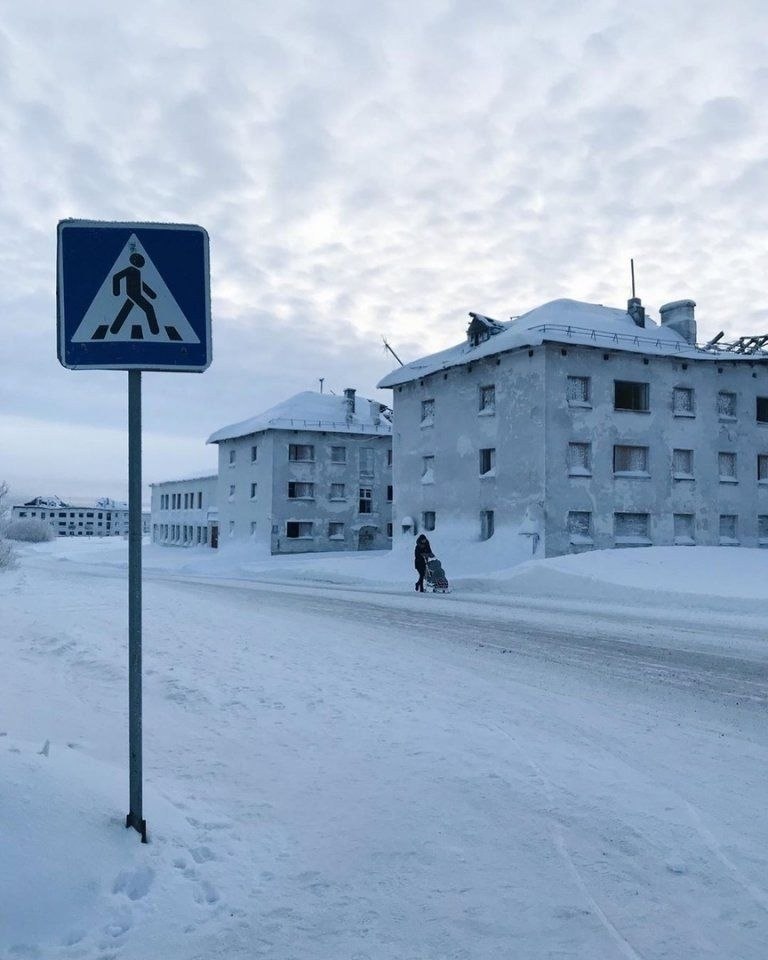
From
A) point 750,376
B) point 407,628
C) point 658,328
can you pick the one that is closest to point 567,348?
point 658,328

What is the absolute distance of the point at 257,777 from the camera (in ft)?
15.6

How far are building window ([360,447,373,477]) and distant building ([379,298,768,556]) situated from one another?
1437 centimetres

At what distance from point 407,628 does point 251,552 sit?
35.5 meters

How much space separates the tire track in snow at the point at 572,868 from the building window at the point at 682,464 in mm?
28809

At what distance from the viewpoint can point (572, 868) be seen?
3520mm

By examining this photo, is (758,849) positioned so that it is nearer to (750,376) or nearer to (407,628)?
(407,628)

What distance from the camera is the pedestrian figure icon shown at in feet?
11.9

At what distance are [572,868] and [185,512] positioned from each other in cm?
6509

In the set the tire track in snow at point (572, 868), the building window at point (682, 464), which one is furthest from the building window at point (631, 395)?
the tire track in snow at point (572, 868)

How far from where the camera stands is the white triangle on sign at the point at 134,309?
361cm

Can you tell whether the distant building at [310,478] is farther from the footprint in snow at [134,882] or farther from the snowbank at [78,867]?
the footprint in snow at [134,882]

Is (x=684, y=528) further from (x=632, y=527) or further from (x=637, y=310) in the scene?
(x=637, y=310)

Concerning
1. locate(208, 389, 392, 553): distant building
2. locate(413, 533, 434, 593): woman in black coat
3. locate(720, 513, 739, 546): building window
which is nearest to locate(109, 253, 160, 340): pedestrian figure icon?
locate(413, 533, 434, 593): woman in black coat

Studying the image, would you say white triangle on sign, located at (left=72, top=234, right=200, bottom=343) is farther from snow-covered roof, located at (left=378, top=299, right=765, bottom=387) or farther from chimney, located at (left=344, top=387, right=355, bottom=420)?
chimney, located at (left=344, top=387, right=355, bottom=420)
